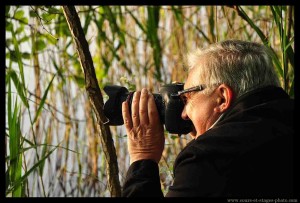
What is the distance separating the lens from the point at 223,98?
58.1 inches

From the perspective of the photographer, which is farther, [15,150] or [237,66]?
[15,150]

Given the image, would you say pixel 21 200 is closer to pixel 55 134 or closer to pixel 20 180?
pixel 20 180

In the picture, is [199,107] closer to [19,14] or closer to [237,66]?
[237,66]

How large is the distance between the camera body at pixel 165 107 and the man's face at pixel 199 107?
1.3 inches

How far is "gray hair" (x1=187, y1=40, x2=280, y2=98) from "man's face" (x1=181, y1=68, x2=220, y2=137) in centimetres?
3

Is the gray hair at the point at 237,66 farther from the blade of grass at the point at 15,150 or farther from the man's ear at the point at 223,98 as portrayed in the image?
the blade of grass at the point at 15,150

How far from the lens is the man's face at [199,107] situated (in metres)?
1.50

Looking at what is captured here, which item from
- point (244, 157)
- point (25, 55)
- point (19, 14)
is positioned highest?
point (19, 14)

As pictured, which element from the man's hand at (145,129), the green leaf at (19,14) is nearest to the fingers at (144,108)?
the man's hand at (145,129)

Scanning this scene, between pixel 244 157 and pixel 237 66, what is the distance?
0.25m

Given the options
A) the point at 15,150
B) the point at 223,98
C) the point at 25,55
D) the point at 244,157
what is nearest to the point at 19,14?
the point at 25,55

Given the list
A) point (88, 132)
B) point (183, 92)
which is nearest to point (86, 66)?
point (183, 92)

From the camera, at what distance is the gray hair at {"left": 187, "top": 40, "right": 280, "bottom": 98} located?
57.2 inches

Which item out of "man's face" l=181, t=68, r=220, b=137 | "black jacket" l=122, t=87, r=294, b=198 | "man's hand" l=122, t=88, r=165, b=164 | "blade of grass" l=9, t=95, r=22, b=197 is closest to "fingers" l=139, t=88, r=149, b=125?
"man's hand" l=122, t=88, r=165, b=164
